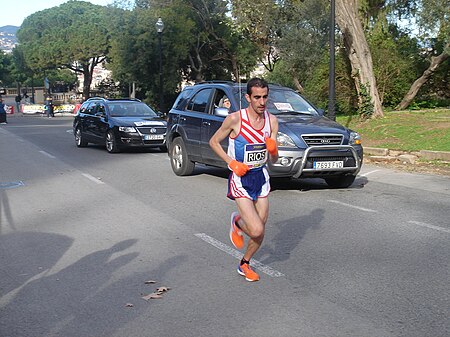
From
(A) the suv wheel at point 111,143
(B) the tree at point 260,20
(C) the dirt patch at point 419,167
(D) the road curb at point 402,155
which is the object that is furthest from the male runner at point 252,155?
(B) the tree at point 260,20

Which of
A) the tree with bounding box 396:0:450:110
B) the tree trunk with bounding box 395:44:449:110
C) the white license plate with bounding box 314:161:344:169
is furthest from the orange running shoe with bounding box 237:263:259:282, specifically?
the tree trunk with bounding box 395:44:449:110

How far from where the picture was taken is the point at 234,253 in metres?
6.79

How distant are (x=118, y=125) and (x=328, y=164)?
9.12 metres

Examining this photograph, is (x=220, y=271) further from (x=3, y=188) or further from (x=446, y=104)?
(x=446, y=104)

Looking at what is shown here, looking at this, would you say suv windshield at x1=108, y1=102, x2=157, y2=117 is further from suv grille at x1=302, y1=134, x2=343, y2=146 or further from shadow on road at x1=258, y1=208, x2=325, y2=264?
shadow on road at x1=258, y1=208, x2=325, y2=264

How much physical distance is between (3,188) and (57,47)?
60267 mm

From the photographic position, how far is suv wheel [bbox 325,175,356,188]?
11.2m

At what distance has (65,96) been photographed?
95875mm

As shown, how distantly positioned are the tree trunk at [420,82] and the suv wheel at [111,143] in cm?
1255

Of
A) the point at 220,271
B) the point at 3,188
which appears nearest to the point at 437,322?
the point at 220,271

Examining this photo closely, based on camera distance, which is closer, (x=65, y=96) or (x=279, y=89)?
(x=279, y=89)

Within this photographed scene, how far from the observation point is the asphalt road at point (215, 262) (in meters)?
4.73

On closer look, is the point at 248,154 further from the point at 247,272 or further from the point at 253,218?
the point at 247,272

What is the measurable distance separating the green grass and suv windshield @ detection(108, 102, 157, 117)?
6612 mm
